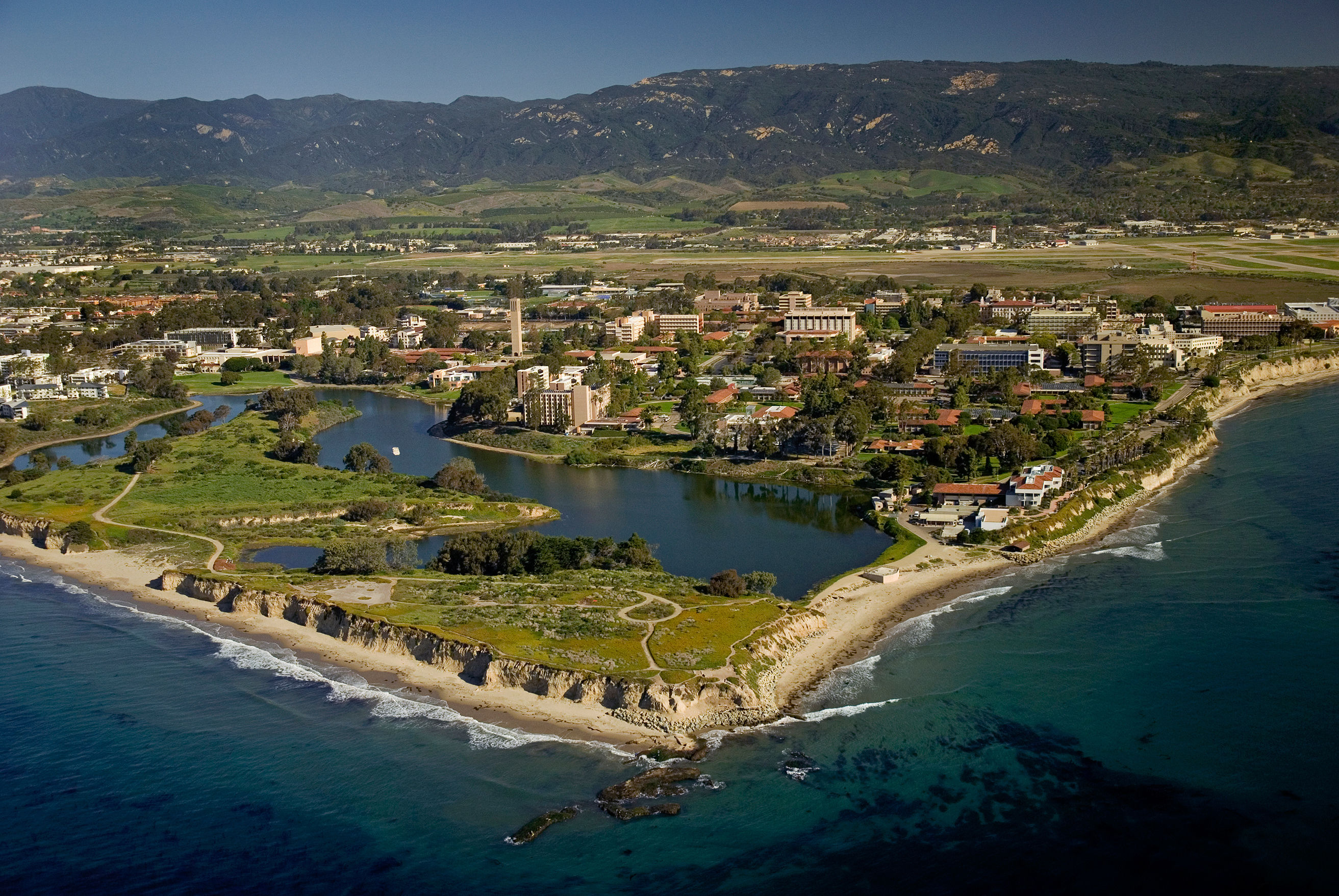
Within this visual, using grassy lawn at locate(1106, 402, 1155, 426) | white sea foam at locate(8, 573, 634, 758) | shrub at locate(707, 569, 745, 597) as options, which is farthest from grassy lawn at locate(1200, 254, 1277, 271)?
white sea foam at locate(8, 573, 634, 758)

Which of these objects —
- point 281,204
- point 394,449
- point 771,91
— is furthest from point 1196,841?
point 771,91

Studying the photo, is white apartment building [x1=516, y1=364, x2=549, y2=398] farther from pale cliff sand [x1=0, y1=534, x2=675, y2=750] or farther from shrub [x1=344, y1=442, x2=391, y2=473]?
pale cliff sand [x1=0, y1=534, x2=675, y2=750]

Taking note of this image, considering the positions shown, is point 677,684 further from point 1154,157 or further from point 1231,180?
point 1154,157

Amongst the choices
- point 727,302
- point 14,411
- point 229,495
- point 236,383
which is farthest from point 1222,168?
point 229,495

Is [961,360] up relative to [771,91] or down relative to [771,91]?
down

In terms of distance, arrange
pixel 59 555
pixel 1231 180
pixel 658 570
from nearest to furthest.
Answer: pixel 658 570
pixel 59 555
pixel 1231 180

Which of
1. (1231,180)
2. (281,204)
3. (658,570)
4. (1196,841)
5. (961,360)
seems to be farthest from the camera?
(281,204)

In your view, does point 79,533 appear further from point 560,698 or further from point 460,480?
point 560,698
